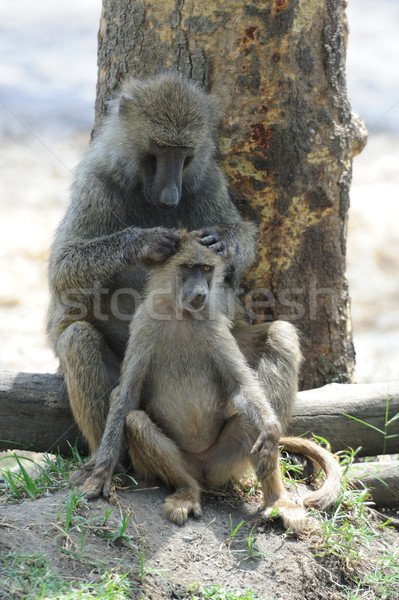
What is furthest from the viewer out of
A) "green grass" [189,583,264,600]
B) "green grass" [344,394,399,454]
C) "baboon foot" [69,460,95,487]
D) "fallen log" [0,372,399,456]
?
"green grass" [344,394,399,454]

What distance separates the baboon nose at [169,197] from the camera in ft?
12.1

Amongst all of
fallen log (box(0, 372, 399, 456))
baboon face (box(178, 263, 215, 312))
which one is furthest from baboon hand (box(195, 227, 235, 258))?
fallen log (box(0, 372, 399, 456))

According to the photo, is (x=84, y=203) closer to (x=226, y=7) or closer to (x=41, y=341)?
(x=226, y=7)

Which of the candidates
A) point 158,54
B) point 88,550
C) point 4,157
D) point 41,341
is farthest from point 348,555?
point 4,157

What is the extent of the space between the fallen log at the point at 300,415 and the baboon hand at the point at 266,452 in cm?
91

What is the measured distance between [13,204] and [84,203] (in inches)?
293

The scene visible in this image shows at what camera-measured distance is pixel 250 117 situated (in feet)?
14.6

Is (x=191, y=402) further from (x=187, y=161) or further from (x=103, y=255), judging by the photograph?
(x=187, y=161)

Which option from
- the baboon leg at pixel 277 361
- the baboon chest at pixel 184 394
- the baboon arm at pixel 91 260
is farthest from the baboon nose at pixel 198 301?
the baboon leg at pixel 277 361

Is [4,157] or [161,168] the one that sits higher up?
[4,157]

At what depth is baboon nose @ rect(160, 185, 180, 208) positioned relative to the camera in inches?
145

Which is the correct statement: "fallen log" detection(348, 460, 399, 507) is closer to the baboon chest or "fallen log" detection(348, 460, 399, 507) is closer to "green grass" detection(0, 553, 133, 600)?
the baboon chest

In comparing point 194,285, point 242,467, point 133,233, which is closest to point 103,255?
point 133,233

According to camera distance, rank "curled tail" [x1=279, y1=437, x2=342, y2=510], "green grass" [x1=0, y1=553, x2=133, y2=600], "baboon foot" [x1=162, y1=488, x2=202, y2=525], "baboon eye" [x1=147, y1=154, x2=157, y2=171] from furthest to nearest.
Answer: "baboon eye" [x1=147, y1=154, x2=157, y2=171], "curled tail" [x1=279, y1=437, x2=342, y2=510], "baboon foot" [x1=162, y1=488, x2=202, y2=525], "green grass" [x1=0, y1=553, x2=133, y2=600]
